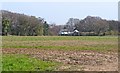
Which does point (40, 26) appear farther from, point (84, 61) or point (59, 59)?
point (84, 61)

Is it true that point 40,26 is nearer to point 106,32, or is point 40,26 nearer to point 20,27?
point 20,27

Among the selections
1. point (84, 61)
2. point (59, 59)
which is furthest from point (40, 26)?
point (84, 61)

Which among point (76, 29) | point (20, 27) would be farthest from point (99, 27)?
point (20, 27)

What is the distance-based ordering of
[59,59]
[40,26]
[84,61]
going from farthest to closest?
[40,26] < [59,59] < [84,61]

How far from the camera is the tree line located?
68919mm

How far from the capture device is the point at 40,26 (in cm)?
7525

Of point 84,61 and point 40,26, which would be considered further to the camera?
point 40,26

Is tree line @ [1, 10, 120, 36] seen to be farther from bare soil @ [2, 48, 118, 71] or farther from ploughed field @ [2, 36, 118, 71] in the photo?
bare soil @ [2, 48, 118, 71]

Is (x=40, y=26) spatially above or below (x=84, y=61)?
above

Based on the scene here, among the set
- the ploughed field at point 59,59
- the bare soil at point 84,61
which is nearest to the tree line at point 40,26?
the ploughed field at point 59,59

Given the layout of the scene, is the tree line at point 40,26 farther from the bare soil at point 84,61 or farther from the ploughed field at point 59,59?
the bare soil at point 84,61

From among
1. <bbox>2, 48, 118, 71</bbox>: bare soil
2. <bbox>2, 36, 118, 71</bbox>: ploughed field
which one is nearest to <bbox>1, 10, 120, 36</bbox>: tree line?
<bbox>2, 36, 118, 71</bbox>: ploughed field

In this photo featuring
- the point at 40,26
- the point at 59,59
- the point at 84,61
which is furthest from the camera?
the point at 40,26

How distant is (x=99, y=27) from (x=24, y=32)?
23.2 metres
